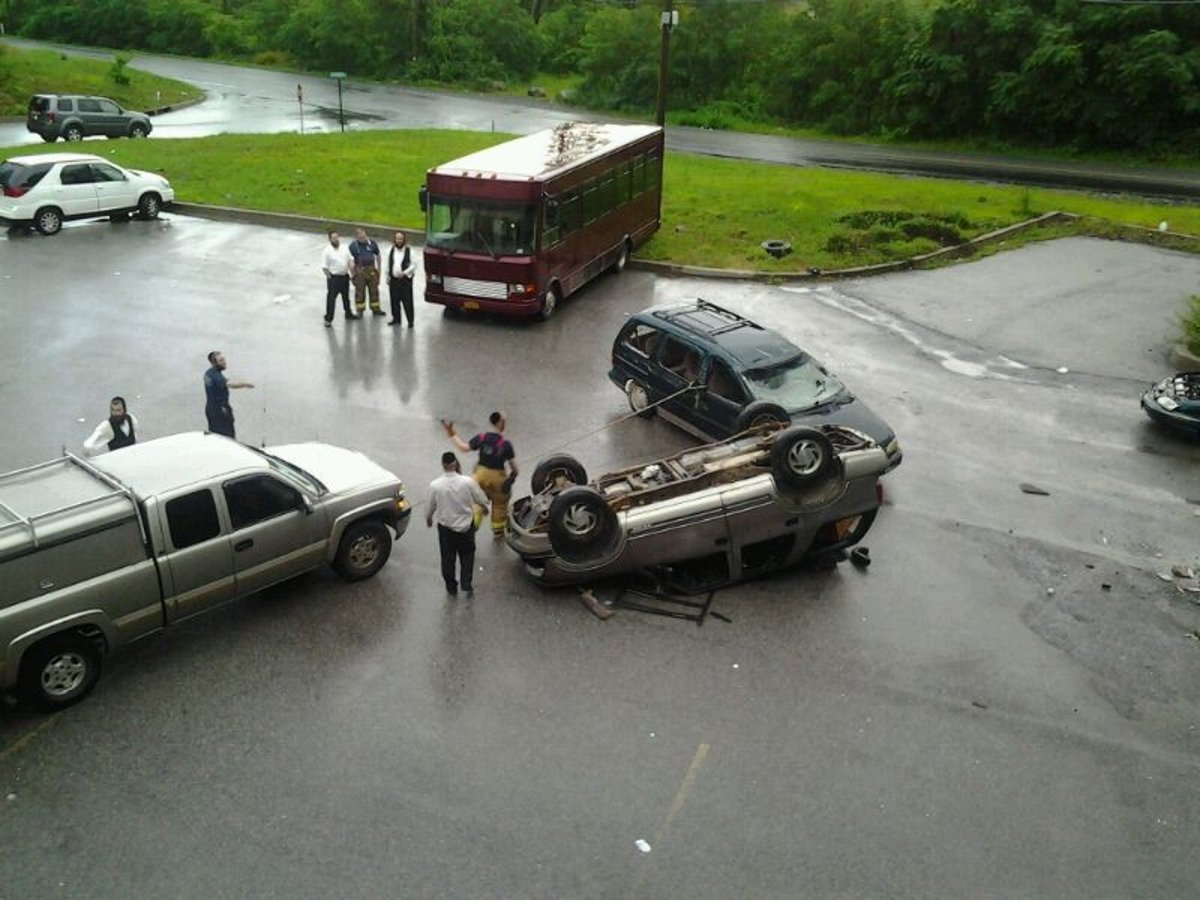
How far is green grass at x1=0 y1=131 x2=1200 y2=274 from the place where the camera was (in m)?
23.5

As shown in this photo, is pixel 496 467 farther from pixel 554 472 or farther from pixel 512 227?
pixel 512 227

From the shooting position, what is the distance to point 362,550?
10.6 meters

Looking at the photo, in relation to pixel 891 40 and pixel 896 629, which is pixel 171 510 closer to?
pixel 896 629

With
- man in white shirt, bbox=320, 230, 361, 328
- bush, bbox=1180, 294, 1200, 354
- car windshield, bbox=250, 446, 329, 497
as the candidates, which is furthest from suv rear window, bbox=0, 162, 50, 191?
bush, bbox=1180, 294, 1200, 354

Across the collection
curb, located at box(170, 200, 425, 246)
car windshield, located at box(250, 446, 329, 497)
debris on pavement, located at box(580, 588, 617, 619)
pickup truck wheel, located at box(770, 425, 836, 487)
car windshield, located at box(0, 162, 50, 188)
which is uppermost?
car windshield, located at box(0, 162, 50, 188)

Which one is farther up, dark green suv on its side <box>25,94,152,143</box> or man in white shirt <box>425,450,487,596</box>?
dark green suv on its side <box>25,94,152,143</box>

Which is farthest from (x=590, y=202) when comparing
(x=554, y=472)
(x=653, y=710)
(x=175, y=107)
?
(x=175, y=107)

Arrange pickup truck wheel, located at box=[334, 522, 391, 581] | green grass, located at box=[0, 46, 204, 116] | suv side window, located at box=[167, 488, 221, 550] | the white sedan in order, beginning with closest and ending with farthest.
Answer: suv side window, located at box=[167, 488, 221, 550], pickup truck wheel, located at box=[334, 522, 391, 581], the white sedan, green grass, located at box=[0, 46, 204, 116]

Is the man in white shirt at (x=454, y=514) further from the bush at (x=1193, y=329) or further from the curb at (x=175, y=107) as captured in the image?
the curb at (x=175, y=107)

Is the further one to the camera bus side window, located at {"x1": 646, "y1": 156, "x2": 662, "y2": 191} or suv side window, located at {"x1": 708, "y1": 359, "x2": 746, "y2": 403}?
bus side window, located at {"x1": 646, "y1": 156, "x2": 662, "y2": 191}

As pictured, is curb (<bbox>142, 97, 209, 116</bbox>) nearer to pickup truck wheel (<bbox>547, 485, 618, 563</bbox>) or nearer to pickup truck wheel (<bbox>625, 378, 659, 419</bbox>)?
pickup truck wheel (<bbox>625, 378, 659, 419</bbox>)

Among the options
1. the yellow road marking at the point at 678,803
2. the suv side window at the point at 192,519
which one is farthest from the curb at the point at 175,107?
the yellow road marking at the point at 678,803

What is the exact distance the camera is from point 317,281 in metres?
20.6

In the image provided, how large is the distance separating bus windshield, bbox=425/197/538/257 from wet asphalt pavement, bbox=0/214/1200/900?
11.2 feet
